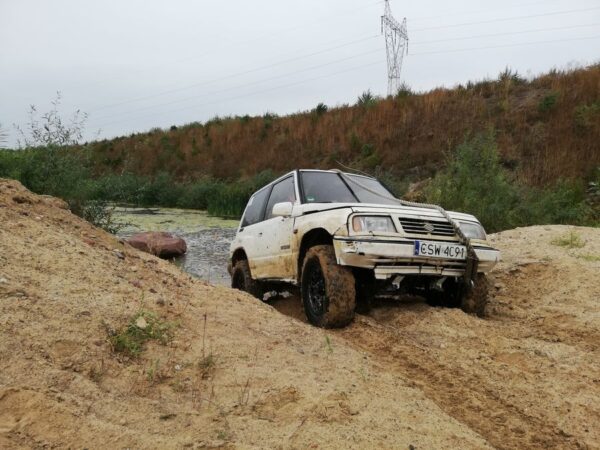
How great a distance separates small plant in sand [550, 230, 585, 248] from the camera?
7430 mm

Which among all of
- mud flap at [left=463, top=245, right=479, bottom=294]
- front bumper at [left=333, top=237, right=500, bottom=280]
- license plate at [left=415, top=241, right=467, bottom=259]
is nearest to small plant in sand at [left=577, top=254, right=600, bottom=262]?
mud flap at [left=463, top=245, right=479, bottom=294]

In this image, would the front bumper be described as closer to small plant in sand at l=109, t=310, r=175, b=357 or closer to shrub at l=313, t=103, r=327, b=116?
small plant in sand at l=109, t=310, r=175, b=357

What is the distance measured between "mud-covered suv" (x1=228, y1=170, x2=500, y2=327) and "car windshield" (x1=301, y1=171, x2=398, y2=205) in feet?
0.04

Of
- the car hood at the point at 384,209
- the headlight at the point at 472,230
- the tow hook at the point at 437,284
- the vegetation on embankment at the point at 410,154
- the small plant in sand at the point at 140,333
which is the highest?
the vegetation on embankment at the point at 410,154

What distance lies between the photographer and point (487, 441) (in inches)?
107

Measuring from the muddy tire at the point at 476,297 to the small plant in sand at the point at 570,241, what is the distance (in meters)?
2.97

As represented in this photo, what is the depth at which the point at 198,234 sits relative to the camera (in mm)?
14250

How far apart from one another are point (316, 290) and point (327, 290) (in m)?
0.39

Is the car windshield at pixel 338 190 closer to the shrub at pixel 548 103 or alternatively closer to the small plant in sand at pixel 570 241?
the small plant in sand at pixel 570 241

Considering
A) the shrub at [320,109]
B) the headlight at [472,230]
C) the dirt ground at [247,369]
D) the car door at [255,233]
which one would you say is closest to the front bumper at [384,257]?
the dirt ground at [247,369]

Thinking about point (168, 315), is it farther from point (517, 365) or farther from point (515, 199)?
point (515, 199)

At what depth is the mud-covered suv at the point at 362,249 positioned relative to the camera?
452 cm

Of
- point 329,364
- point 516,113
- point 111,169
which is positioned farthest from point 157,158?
point 329,364

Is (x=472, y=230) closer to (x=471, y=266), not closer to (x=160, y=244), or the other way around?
(x=471, y=266)
